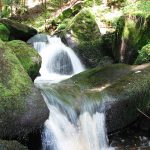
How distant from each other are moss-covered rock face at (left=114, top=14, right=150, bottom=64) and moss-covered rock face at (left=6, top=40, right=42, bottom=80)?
4.62 meters

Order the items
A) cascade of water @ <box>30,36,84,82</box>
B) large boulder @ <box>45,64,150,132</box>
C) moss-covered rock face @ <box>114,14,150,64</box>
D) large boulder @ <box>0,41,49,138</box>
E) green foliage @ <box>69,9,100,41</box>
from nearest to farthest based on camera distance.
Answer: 1. large boulder @ <box>0,41,49,138</box>
2. large boulder @ <box>45,64,150,132</box>
3. moss-covered rock face @ <box>114,14,150,64</box>
4. cascade of water @ <box>30,36,84,82</box>
5. green foliage @ <box>69,9,100,41</box>

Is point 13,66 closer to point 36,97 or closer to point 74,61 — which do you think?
point 36,97

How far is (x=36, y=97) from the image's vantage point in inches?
286

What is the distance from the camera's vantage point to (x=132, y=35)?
13.1m

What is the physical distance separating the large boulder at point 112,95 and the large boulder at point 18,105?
5.05ft

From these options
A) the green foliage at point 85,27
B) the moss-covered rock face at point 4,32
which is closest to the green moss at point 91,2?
the green foliage at point 85,27

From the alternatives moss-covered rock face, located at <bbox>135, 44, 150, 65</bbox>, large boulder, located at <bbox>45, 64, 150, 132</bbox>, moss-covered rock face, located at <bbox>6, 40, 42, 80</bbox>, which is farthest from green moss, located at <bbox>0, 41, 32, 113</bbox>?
moss-covered rock face, located at <bbox>135, 44, 150, 65</bbox>

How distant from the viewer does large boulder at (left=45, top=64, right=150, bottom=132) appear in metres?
8.91

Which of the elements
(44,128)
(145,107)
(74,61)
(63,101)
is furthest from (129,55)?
(44,128)

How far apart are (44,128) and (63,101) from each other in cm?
104

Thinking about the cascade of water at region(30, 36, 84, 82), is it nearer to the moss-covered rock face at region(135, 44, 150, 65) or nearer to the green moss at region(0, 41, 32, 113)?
the moss-covered rock face at region(135, 44, 150, 65)

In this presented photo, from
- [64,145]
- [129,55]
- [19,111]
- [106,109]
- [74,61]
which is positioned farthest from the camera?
[74,61]

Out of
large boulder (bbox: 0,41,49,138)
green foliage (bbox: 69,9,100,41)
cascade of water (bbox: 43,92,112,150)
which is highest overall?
large boulder (bbox: 0,41,49,138)

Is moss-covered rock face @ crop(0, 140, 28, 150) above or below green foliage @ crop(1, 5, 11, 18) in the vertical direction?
above
